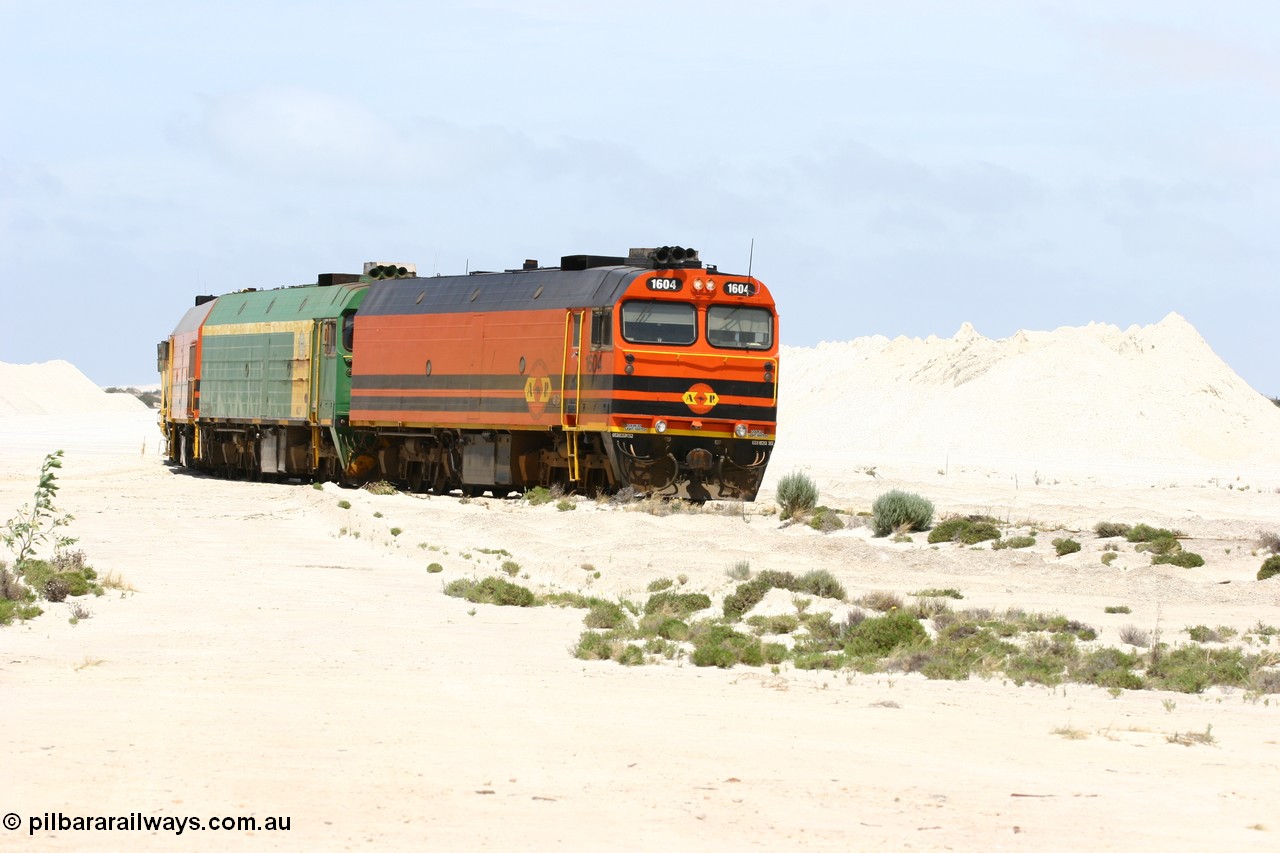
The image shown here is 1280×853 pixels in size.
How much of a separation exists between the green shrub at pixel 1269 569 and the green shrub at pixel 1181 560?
112 centimetres

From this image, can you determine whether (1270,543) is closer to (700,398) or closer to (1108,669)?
(700,398)

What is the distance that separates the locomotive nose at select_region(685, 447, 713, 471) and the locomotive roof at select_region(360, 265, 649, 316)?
2.99m

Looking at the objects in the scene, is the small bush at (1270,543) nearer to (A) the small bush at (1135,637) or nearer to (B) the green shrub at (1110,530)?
(B) the green shrub at (1110,530)

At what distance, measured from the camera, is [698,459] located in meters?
31.0

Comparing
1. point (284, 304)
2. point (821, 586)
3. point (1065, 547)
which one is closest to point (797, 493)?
point (1065, 547)

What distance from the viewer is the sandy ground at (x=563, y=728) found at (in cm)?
892

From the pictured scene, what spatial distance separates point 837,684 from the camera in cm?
1409

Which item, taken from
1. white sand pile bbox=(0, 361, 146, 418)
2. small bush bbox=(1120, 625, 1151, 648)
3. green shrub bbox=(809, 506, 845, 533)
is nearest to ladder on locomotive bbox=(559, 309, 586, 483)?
green shrub bbox=(809, 506, 845, 533)

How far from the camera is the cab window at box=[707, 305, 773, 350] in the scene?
30.9m

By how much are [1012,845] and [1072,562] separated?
53.9 feet

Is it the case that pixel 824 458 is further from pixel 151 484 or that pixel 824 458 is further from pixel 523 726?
pixel 523 726

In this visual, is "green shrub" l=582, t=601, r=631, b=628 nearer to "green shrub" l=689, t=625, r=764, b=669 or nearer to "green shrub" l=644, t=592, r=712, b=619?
"green shrub" l=644, t=592, r=712, b=619

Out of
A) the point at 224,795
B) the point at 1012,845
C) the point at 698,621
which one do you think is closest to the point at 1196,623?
the point at 698,621

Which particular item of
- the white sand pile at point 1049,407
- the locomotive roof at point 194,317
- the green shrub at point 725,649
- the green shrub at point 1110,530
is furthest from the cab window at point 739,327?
the white sand pile at point 1049,407
